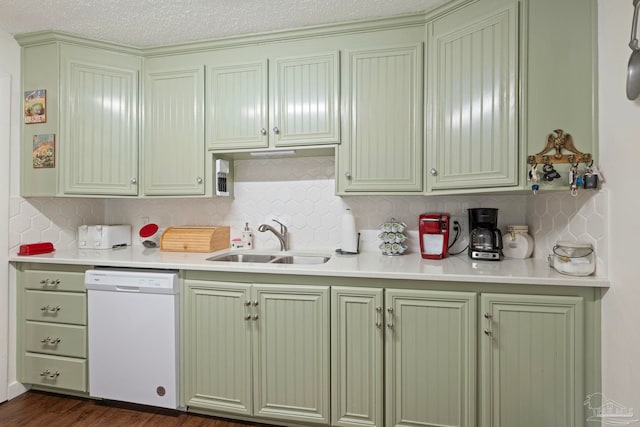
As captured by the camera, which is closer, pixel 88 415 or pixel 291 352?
pixel 291 352

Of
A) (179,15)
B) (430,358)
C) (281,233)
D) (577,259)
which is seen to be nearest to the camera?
(577,259)

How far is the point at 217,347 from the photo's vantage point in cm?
180

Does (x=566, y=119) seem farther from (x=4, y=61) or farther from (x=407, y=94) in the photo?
(x=4, y=61)

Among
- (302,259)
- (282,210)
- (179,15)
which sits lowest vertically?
(302,259)

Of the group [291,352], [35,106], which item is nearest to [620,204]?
[291,352]

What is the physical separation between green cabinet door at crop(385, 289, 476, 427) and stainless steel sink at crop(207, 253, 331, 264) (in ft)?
2.30

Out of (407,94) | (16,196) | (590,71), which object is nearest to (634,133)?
(590,71)

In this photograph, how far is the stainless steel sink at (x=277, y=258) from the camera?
2.18 metres

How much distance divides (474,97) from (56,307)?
273cm

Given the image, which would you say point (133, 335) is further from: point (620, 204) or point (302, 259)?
point (620, 204)

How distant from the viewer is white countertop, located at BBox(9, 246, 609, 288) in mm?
1455

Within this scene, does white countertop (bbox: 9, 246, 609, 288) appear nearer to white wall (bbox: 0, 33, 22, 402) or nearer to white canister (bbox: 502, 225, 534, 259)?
white canister (bbox: 502, 225, 534, 259)

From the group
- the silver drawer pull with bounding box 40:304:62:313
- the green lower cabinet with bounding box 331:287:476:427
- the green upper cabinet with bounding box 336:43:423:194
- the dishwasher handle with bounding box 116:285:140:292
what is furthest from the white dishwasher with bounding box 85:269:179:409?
the green upper cabinet with bounding box 336:43:423:194

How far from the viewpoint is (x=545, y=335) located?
1447 mm
